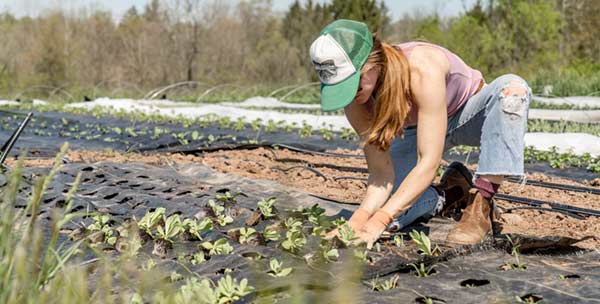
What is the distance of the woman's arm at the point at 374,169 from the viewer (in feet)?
10.2

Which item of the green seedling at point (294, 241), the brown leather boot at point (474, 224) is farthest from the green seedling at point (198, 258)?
the brown leather boot at point (474, 224)

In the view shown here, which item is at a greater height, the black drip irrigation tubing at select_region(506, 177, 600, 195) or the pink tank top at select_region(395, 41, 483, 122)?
the pink tank top at select_region(395, 41, 483, 122)

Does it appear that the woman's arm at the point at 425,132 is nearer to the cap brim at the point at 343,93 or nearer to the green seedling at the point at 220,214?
the cap brim at the point at 343,93

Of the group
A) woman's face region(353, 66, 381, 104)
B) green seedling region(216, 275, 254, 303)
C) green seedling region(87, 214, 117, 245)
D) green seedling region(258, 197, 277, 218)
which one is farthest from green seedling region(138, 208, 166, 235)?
woman's face region(353, 66, 381, 104)

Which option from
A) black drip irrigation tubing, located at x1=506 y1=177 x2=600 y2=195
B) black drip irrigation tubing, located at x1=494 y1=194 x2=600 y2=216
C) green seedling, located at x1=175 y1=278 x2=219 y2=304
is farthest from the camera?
black drip irrigation tubing, located at x1=506 y1=177 x2=600 y2=195

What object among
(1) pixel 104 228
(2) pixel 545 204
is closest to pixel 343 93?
(1) pixel 104 228

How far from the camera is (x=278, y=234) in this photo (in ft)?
9.60

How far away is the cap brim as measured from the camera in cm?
266

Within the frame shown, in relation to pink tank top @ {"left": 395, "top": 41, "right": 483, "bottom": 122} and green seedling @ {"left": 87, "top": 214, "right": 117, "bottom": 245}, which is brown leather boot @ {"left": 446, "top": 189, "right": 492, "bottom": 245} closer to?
pink tank top @ {"left": 395, "top": 41, "right": 483, "bottom": 122}

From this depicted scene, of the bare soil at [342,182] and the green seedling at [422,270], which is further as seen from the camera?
the bare soil at [342,182]

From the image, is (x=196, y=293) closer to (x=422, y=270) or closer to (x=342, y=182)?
(x=422, y=270)

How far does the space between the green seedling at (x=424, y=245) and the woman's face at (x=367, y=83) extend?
0.56 metres

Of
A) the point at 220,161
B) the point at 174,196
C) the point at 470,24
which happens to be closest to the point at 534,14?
the point at 470,24

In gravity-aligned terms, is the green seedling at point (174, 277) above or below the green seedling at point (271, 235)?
below
